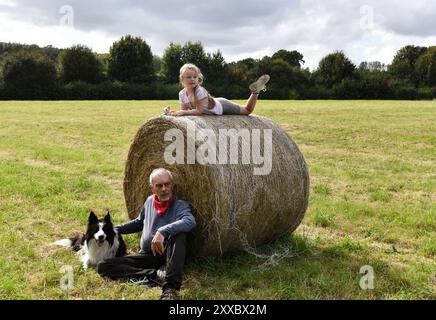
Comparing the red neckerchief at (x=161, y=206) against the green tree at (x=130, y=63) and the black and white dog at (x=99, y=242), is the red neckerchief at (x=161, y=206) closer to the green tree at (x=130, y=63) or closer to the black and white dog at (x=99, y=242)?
the black and white dog at (x=99, y=242)

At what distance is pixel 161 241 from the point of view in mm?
5320

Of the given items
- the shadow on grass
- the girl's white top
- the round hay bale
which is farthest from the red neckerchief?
the girl's white top

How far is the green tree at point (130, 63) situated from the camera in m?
58.4

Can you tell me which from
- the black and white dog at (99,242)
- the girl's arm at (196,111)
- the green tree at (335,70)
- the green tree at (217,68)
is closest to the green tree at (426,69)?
the green tree at (335,70)

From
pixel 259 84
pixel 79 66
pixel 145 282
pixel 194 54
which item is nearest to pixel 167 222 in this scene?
pixel 145 282

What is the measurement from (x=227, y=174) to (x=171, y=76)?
5667cm

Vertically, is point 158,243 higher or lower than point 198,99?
lower

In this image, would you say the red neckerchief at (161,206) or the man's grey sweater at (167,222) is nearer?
the man's grey sweater at (167,222)

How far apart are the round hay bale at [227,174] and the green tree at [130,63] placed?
52475mm

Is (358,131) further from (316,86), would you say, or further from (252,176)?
(316,86)

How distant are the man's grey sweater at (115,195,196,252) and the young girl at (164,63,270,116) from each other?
1.23m

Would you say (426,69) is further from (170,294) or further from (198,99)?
(170,294)

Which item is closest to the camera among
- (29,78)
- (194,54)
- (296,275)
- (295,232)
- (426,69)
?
(296,275)
